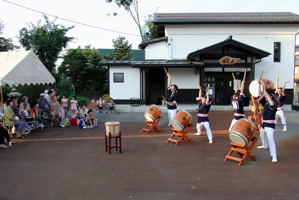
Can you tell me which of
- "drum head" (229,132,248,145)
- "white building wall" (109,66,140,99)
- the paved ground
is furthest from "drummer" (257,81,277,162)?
"white building wall" (109,66,140,99)

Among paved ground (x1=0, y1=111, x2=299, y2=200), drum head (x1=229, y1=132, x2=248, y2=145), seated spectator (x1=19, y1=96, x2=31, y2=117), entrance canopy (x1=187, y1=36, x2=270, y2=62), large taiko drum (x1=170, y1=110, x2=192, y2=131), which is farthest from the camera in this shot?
entrance canopy (x1=187, y1=36, x2=270, y2=62)

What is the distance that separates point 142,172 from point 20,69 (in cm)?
645

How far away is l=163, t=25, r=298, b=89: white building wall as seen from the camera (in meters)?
18.9

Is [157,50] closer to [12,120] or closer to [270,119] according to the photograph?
[12,120]

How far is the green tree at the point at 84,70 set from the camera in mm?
25203

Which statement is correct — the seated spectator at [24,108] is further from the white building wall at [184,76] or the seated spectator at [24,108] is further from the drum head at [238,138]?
the white building wall at [184,76]

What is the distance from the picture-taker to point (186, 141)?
28.5ft

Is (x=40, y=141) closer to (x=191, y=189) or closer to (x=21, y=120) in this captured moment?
(x=21, y=120)

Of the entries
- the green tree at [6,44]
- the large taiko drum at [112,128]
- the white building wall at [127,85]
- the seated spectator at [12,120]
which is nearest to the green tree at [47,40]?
the green tree at [6,44]

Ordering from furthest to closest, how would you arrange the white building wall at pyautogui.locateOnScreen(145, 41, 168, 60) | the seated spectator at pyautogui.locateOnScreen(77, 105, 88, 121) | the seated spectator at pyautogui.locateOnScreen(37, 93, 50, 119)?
the white building wall at pyautogui.locateOnScreen(145, 41, 168, 60)
the seated spectator at pyautogui.locateOnScreen(77, 105, 88, 121)
the seated spectator at pyautogui.locateOnScreen(37, 93, 50, 119)

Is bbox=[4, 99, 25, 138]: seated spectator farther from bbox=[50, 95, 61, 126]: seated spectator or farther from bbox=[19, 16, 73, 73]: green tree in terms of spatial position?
bbox=[19, 16, 73, 73]: green tree

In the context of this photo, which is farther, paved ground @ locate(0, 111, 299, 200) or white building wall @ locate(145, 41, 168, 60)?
white building wall @ locate(145, 41, 168, 60)

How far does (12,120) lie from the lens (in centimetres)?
909

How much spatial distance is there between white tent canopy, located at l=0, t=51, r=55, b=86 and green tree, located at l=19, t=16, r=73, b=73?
11.8m
